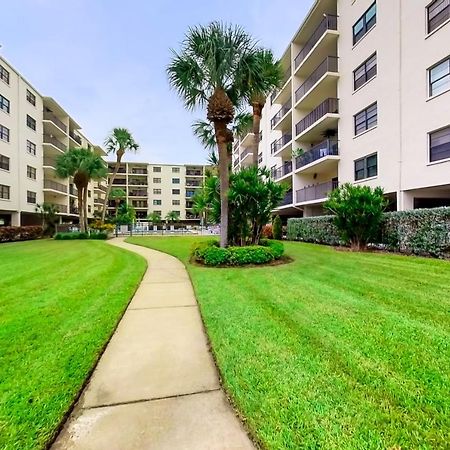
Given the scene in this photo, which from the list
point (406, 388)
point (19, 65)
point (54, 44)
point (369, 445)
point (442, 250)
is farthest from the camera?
point (19, 65)

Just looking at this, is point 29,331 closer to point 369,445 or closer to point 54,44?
point 369,445

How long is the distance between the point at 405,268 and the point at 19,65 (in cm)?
4115

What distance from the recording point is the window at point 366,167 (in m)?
16.5

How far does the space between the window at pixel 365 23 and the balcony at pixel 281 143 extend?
10457 mm

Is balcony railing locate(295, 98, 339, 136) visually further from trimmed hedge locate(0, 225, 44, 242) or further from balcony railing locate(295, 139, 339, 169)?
trimmed hedge locate(0, 225, 44, 242)

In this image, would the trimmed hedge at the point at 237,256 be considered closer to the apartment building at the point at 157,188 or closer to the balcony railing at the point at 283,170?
the balcony railing at the point at 283,170

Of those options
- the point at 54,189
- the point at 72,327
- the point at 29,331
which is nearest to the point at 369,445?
the point at 72,327

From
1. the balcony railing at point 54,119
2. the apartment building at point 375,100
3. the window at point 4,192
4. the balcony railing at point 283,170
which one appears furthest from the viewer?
the balcony railing at point 54,119

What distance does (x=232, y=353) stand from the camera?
→ 356 centimetres

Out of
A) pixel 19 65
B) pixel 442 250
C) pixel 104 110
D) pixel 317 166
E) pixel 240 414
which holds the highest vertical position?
pixel 19 65

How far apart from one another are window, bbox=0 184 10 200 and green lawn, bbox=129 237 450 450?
31387 millimetres

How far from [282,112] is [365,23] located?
14.1 metres

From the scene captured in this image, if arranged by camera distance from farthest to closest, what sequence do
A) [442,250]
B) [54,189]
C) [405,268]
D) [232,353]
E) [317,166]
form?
[54,189] → [317,166] → [442,250] → [405,268] → [232,353]

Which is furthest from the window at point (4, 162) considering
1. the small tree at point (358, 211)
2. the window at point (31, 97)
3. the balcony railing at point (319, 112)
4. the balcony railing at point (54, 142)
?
the small tree at point (358, 211)
